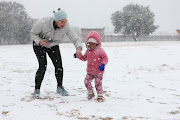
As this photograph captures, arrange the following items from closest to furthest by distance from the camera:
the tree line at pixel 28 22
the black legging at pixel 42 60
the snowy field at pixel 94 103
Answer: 1. the snowy field at pixel 94 103
2. the black legging at pixel 42 60
3. the tree line at pixel 28 22

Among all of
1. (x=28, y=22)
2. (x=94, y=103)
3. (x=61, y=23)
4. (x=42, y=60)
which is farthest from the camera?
(x=28, y=22)

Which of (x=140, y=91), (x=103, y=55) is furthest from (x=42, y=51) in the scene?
(x=140, y=91)

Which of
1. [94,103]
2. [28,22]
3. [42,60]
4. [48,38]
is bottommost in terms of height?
[94,103]

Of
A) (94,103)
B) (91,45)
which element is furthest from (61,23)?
(94,103)

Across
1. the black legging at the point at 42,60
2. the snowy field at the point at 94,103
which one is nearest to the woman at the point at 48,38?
the black legging at the point at 42,60

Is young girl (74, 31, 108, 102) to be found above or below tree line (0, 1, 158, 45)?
below

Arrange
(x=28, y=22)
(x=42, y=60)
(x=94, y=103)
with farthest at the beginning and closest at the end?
(x=28, y=22), (x=42, y=60), (x=94, y=103)

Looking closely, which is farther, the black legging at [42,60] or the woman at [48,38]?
the black legging at [42,60]

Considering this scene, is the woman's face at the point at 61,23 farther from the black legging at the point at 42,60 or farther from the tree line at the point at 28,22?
the tree line at the point at 28,22

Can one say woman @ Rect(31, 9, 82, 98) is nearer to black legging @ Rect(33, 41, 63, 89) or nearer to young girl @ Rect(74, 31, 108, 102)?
black legging @ Rect(33, 41, 63, 89)

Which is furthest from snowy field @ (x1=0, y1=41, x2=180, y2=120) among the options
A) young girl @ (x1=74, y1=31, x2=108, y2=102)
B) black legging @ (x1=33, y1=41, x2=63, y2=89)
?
black legging @ (x1=33, y1=41, x2=63, y2=89)

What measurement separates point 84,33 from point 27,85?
45.2m

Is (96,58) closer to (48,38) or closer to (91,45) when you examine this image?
(91,45)

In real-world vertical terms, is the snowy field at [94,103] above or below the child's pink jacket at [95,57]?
below
